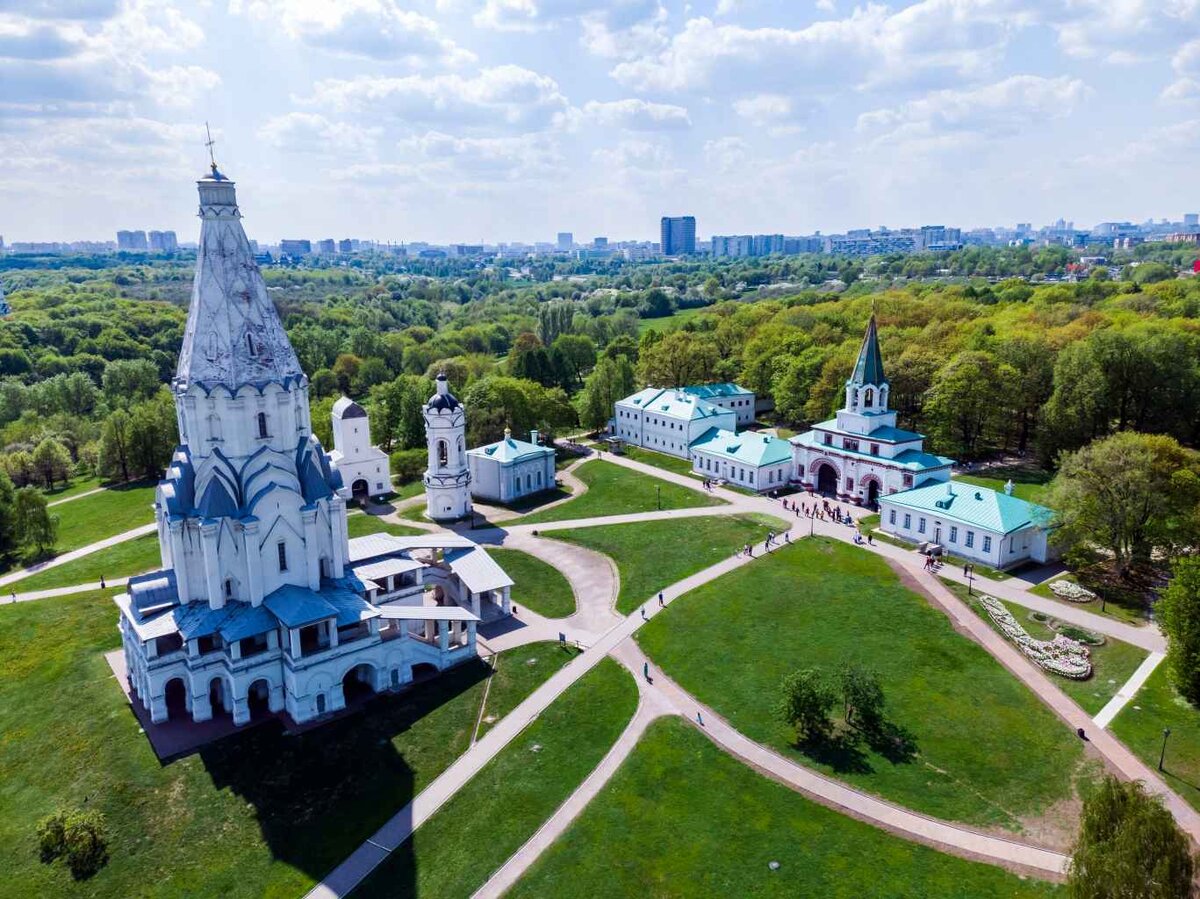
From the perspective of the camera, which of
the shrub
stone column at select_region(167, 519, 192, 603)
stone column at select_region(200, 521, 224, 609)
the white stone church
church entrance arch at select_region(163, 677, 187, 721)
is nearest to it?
the shrub

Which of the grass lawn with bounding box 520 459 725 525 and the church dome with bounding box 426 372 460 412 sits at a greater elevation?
the church dome with bounding box 426 372 460 412

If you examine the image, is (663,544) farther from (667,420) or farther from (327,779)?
(327,779)

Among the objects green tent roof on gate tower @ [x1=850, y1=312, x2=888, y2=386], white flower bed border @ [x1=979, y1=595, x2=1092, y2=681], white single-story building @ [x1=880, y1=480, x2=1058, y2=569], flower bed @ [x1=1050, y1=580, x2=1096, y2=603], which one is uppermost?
green tent roof on gate tower @ [x1=850, y1=312, x2=888, y2=386]

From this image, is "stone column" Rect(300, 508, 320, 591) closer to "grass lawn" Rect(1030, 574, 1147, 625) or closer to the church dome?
the church dome

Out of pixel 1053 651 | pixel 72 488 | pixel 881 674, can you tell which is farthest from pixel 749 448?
pixel 72 488

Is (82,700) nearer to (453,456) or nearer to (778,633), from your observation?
(453,456)

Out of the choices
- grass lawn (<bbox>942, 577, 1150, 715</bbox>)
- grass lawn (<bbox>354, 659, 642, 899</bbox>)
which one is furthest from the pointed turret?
grass lawn (<bbox>942, 577, 1150, 715</bbox>)

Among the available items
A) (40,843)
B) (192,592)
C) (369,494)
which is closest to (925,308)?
(369,494)

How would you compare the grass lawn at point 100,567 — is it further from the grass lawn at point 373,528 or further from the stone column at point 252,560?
the stone column at point 252,560

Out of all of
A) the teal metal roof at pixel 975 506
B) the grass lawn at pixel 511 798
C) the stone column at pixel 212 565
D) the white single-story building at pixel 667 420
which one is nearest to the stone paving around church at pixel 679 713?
the grass lawn at pixel 511 798
